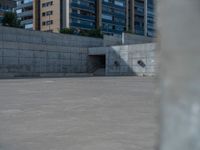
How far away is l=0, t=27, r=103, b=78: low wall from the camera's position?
112 ft

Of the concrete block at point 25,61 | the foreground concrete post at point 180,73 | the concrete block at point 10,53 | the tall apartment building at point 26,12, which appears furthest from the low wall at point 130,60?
the tall apartment building at point 26,12

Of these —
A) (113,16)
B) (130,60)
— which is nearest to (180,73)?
(130,60)

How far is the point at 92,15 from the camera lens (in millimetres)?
85750

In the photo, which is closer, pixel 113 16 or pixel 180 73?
pixel 180 73

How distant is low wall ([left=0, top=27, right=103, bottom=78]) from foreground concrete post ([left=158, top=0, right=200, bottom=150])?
33.3 metres

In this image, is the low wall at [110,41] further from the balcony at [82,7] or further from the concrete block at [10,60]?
the balcony at [82,7]

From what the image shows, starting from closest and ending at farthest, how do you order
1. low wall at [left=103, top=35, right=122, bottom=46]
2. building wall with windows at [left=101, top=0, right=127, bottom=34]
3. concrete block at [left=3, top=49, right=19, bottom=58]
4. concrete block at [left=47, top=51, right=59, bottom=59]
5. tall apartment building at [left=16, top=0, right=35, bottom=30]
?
concrete block at [left=3, top=49, right=19, bottom=58] < concrete block at [left=47, top=51, right=59, bottom=59] < low wall at [left=103, top=35, right=122, bottom=46] < building wall with windows at [left=101, top=0, right=127, bottom=34] < tall apartment building at [left=16, top=0, right=35, bottom=30]

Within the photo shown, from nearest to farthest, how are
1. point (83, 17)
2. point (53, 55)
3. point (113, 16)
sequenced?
point (53, 55)
point (83, 17)
point (113, 16)

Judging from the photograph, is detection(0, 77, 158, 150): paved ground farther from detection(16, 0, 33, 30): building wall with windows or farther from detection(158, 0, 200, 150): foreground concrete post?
detection(16, 0, 33, 30): building wall with windows

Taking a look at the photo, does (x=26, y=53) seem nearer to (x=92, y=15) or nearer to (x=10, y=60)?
(x=10, y=60)

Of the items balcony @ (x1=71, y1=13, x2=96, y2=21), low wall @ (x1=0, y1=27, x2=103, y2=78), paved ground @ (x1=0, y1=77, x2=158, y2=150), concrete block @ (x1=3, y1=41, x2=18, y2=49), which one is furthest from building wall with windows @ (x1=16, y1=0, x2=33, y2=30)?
paved ground @ (x1=0, y1=77, x2=158, y2=150)

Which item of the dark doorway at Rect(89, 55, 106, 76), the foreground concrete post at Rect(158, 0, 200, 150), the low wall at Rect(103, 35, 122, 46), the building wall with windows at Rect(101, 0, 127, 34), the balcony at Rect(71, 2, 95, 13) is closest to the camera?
the foreground concrete post at Rect(158, 0, 200, 150)

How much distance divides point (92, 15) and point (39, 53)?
50.7 metres

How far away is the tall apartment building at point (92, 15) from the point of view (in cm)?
8088
